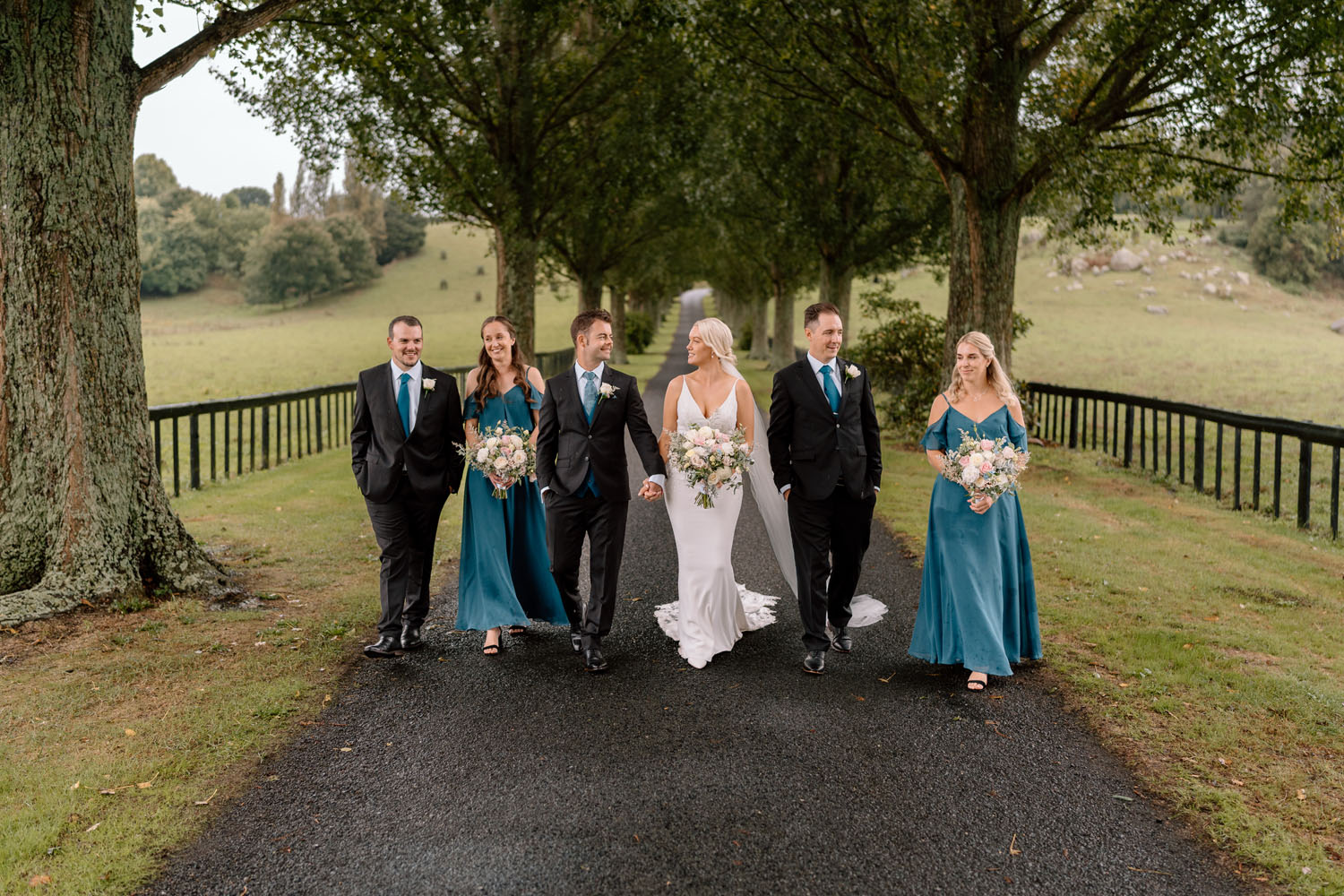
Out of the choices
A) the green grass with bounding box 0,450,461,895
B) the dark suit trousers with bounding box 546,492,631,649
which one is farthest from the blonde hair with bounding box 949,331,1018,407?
the green grass with bounding box 0,450,461,895

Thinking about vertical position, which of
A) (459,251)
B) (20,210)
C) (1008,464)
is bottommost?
(1008,464)

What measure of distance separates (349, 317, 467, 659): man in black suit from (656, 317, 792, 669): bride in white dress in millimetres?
1555

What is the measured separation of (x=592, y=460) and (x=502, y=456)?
0.66 meters

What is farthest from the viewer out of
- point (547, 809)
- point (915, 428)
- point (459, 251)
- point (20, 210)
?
point (459, 251)

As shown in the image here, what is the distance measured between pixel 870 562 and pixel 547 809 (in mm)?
5462

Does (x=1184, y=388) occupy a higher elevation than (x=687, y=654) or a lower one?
higher

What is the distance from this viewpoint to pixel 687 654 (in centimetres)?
598

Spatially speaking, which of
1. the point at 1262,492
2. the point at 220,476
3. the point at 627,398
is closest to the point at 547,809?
the point at 627,398

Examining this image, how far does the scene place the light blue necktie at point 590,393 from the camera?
602 centimetres

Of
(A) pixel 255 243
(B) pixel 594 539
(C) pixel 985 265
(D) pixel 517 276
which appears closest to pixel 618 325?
(D) pixel 517 276

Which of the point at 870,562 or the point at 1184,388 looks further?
the point at 1184,388

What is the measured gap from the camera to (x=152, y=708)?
5137 mm

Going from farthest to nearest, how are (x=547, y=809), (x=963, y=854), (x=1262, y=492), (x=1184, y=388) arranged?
(x=1184, y=388), (x=1262, y=492), (x=547, y=809), (x=963, y=854)

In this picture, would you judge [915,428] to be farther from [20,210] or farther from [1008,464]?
[20,210]
